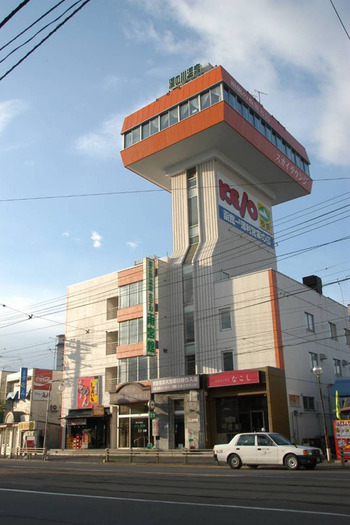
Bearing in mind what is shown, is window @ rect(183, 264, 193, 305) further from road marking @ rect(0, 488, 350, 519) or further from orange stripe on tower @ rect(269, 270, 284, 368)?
road marking @ rect(0, 488, 350, 519)

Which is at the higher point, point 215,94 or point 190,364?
point 215,94

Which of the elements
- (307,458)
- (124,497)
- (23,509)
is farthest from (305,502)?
(307,458)

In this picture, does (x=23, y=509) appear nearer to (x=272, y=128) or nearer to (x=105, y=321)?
(x=105, y=321)

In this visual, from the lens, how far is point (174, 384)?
3469 centimetres

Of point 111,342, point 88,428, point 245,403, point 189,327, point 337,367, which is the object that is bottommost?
point 88,428

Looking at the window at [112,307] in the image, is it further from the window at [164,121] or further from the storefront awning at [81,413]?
the window at [164,121]

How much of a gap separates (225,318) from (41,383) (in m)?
24.3

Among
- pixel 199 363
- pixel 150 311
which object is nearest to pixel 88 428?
pixel 150 311

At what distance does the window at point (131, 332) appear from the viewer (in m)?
40.3

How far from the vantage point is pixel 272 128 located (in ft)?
150

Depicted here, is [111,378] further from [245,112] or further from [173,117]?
[245,112]

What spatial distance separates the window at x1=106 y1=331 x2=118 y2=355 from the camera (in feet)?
142

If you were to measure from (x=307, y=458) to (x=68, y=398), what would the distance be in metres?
30.1

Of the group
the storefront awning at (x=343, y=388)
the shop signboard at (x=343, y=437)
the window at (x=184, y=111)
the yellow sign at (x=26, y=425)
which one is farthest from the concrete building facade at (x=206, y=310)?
the shop signboard at (x=343, y=437)
